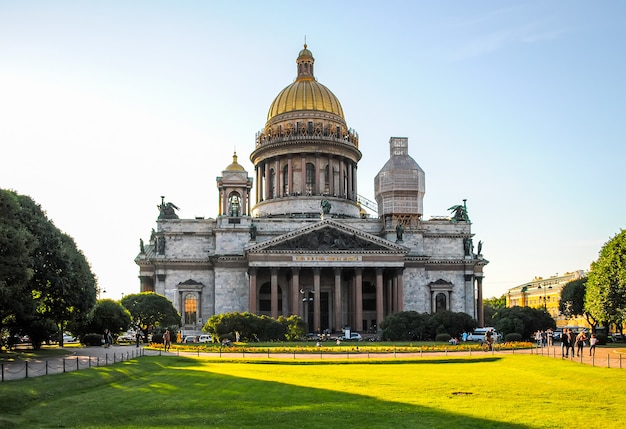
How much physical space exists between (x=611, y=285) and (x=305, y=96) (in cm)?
6116

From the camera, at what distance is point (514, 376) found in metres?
36.5

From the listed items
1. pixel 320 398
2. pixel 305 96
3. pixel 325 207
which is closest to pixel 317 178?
pixel 325 207

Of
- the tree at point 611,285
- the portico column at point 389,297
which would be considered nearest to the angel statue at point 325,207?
the portico column at point 389,297

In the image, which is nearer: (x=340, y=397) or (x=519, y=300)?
(x=340, y=397)

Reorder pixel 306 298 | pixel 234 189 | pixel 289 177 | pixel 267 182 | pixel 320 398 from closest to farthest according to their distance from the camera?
pixel 320 398, pixel 306 298, pixel 234 189, pixel 289 177, pixel 267 182

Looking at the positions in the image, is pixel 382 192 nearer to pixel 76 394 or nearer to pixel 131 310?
pixel 131 310

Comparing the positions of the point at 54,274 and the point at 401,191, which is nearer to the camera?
the point at 54,274

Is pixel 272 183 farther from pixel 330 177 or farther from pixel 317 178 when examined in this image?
pixel 330 177

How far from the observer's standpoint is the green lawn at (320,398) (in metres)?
23.0

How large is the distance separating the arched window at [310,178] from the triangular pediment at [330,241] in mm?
17617

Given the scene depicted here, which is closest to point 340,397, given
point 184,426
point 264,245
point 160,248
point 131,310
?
point 184,426

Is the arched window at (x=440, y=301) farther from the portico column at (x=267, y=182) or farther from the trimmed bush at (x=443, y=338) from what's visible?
the portico column at (x=267, y=182)

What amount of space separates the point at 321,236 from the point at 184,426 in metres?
69.9

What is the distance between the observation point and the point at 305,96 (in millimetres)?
112375
